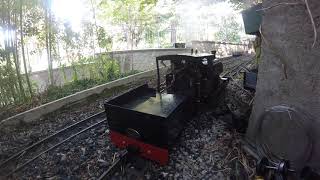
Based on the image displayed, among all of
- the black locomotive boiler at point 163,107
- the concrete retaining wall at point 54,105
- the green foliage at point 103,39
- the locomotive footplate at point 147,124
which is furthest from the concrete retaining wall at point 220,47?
the locomotive footplate at point 147,124

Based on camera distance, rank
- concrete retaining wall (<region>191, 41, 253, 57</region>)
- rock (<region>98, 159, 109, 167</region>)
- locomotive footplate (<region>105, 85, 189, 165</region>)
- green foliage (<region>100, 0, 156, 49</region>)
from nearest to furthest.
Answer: locomotive footplate (<region>105, 85, 189, 165</region>) → rock (<region>98, 159, 109, 167</region>) → green foliage (<region>100, 0, 156, 49</region>) → concrete retaining wall (<region>191, 41, 253, 57</region>)

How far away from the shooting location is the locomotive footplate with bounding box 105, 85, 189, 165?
10.4 ft

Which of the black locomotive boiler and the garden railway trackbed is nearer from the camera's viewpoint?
the black locomotive boiler

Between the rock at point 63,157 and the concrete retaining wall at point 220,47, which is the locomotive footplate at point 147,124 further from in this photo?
the concrete retaining wall at point 220,47

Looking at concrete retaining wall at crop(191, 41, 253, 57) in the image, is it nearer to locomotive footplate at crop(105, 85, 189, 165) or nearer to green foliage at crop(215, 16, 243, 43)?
green foliage at crop(215, 16, 243, 43)

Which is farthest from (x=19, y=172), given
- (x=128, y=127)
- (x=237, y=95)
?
(x=237, y=95)

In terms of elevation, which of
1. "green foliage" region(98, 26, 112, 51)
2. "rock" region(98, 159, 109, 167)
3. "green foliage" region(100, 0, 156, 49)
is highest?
"green foliage" region(100, 0, 156, 49)

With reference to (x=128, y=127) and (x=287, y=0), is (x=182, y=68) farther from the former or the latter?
(x=287, y=0)

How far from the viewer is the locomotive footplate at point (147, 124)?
10.4 ft

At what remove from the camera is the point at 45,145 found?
4191mm

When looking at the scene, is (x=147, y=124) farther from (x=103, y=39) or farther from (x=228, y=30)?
(x=228, y=30)

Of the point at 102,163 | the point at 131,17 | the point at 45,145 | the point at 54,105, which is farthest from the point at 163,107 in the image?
the point at 131,17

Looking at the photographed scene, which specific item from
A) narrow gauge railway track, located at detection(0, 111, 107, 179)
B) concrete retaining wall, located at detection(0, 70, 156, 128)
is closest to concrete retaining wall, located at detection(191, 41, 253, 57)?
concrete retaining wall, located at detection(0, 70, 156, 128)

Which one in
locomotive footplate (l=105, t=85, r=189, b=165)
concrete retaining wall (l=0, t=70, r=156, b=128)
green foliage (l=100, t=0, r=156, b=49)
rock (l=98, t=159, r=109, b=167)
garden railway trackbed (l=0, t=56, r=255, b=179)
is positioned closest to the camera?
locomotive footplate (l=105, t=85, r=189, b=165)
